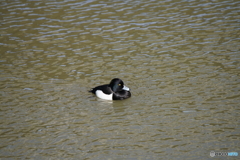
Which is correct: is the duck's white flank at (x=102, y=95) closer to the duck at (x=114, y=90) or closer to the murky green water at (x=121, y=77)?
the duck at (x=114, y=90)

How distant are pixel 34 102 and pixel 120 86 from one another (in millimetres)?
2850

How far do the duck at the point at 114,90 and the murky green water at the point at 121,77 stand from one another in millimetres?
206

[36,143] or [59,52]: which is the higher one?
[59,52]

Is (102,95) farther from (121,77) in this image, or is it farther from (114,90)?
(121,77)

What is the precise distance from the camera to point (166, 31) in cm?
1603

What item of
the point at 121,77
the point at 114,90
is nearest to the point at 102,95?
the point at 114,90

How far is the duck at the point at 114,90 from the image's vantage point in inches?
457

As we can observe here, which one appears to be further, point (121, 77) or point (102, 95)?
point (121, 77)

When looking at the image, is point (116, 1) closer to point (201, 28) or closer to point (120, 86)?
point (201, 28)

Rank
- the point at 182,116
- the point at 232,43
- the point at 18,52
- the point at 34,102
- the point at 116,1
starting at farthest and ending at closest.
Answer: the point at 116,1
the point at 18,52
the point at 232,43
the point at 34,102
the point at 182,116

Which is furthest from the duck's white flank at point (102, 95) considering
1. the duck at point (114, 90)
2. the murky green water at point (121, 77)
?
the murky green water at point (121, 77)

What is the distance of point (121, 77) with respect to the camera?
12.9 m

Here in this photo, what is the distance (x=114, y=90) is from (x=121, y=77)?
1294 mm

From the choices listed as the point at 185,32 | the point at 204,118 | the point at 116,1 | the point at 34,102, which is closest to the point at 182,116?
the point at 204,118
